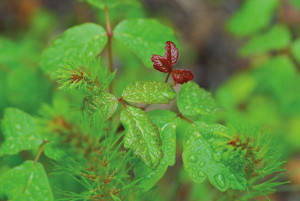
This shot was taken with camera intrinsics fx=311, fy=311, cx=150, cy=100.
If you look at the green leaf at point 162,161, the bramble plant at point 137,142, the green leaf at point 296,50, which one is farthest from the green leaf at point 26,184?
the green leaf at point 296,50

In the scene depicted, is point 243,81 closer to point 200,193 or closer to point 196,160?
point 200,193

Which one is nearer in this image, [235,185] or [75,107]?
[235,185]

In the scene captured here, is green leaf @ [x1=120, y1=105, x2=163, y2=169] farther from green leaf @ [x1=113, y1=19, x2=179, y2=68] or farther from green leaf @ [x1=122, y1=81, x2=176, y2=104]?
green leaf @ [x1=113, y1=19, x2=179, y2=68]

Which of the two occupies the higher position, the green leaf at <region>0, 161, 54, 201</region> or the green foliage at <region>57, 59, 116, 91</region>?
the green foliage at <region>57, 59, 116, 91</region>

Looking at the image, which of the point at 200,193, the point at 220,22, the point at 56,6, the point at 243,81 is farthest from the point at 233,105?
the point at 56,6

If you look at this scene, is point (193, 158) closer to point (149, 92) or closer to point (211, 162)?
point (211, 162)

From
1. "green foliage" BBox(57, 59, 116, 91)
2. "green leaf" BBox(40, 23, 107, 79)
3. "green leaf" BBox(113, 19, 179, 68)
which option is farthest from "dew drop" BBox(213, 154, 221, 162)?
"green leaf" BBox(40, 23, 107, 79)

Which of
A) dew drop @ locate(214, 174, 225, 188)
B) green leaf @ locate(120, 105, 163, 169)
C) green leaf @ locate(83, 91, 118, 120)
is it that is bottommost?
dew drop @ locate(214, 174, 225, 188)
